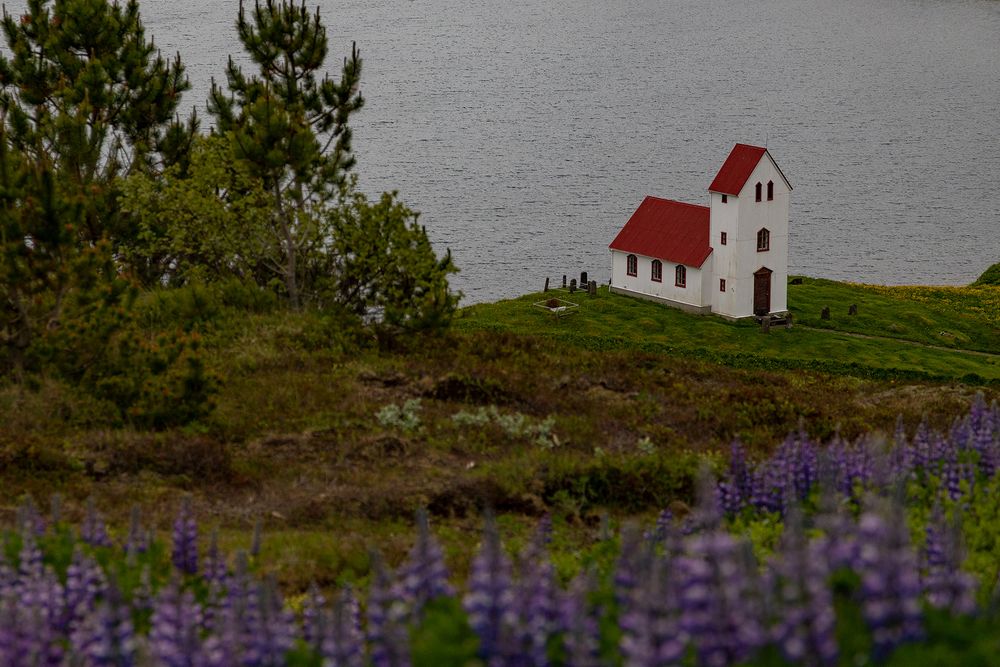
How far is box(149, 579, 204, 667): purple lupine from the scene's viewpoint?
373 inches

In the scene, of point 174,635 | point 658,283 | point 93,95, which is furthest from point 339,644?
point 658,283

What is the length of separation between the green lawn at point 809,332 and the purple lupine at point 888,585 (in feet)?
183

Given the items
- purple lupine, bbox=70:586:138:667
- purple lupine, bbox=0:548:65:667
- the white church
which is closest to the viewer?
purple lupine, bbox=0:548:65:667

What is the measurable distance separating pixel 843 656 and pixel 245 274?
37728 mm

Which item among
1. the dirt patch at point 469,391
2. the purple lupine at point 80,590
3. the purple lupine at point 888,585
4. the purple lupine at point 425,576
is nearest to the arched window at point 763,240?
the dirt patch at point 469,391

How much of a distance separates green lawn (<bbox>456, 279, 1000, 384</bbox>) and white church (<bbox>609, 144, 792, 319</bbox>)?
5.00ft

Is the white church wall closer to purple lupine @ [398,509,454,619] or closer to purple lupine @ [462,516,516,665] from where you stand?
purple lupine @ [398,509,454,619]

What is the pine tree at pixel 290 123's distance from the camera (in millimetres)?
39188

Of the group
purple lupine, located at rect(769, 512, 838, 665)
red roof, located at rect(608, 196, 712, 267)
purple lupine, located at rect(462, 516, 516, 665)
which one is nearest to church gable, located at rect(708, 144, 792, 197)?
red roof, located at rect(608, 196, 712, 267)

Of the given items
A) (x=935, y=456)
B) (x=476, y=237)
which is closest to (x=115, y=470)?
(x=935, y=456)

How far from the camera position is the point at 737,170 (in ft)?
242

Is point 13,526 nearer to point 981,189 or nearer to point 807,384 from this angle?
point 807,384

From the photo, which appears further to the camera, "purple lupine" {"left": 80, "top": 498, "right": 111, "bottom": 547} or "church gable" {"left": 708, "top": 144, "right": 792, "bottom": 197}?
"church gable" {"left": 708, "top": 144, "right": 792, "bottom": 197}

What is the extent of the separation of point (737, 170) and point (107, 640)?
67.7m
